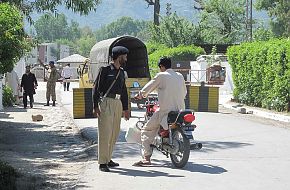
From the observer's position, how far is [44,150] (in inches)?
539

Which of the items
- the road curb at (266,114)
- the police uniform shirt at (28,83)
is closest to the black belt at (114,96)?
the road curb at (266,114)

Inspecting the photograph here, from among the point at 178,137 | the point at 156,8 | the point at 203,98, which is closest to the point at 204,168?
the point at 178,137

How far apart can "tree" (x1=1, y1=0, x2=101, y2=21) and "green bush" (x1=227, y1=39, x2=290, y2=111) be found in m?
7.55

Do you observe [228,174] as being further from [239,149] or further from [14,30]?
[14,30]

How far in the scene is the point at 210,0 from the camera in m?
69.5

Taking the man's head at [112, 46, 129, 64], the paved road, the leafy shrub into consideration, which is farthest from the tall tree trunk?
the man's head at [112, 46, 129, 64]

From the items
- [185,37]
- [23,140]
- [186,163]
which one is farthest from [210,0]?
[186,163]

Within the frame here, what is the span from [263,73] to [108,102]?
1514cm

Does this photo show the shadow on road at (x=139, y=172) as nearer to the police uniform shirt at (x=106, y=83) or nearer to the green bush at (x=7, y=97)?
the police uniform shirt at (x=106, y=83)

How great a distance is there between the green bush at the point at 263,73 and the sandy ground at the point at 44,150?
742 centimetres

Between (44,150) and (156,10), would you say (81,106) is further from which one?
(156,10)

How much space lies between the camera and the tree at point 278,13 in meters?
64.0

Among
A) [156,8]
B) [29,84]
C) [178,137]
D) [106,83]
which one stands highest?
[156,8]

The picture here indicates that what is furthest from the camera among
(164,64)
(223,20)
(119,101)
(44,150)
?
(223,20)
